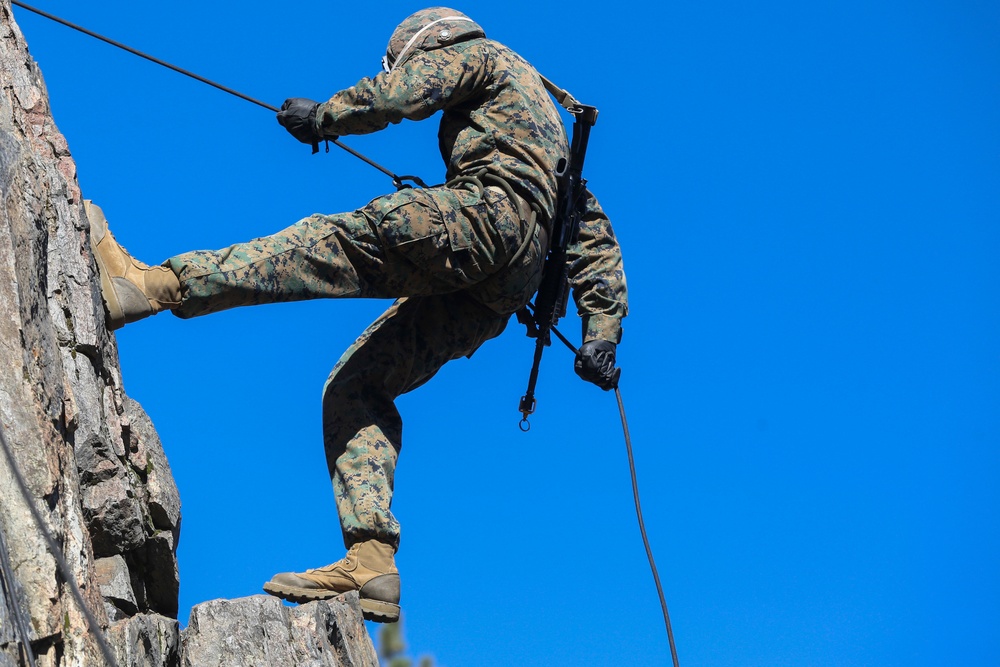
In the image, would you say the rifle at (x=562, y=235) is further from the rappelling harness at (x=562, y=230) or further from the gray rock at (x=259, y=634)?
the gray rock at (x=259, y=634)

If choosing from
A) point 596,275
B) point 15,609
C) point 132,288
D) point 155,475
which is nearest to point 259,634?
point 155,475

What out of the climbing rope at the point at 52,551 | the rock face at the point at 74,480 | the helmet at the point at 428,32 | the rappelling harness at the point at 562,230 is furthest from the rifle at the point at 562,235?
the climbing rope at the point at 52,551

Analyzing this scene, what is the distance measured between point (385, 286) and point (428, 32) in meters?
1.46

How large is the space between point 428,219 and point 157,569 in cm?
228

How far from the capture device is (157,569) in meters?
7.18

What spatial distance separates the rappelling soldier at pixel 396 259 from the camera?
6.86 meters

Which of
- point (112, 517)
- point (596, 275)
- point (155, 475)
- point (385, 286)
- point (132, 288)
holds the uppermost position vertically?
point (596, 275)

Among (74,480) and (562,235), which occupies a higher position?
(562,235)

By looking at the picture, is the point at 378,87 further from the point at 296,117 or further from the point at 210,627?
the point at 210,627

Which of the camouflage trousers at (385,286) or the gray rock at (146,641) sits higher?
the camouflage trousers at (385,286)

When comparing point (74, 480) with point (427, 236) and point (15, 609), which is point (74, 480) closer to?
point (15, 609)

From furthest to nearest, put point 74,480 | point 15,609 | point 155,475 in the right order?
1. point 155,475
2. point 74,480
3. point 15,609

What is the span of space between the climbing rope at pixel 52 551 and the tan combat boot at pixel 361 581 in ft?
6.91

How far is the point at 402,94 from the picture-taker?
23.7 ft
